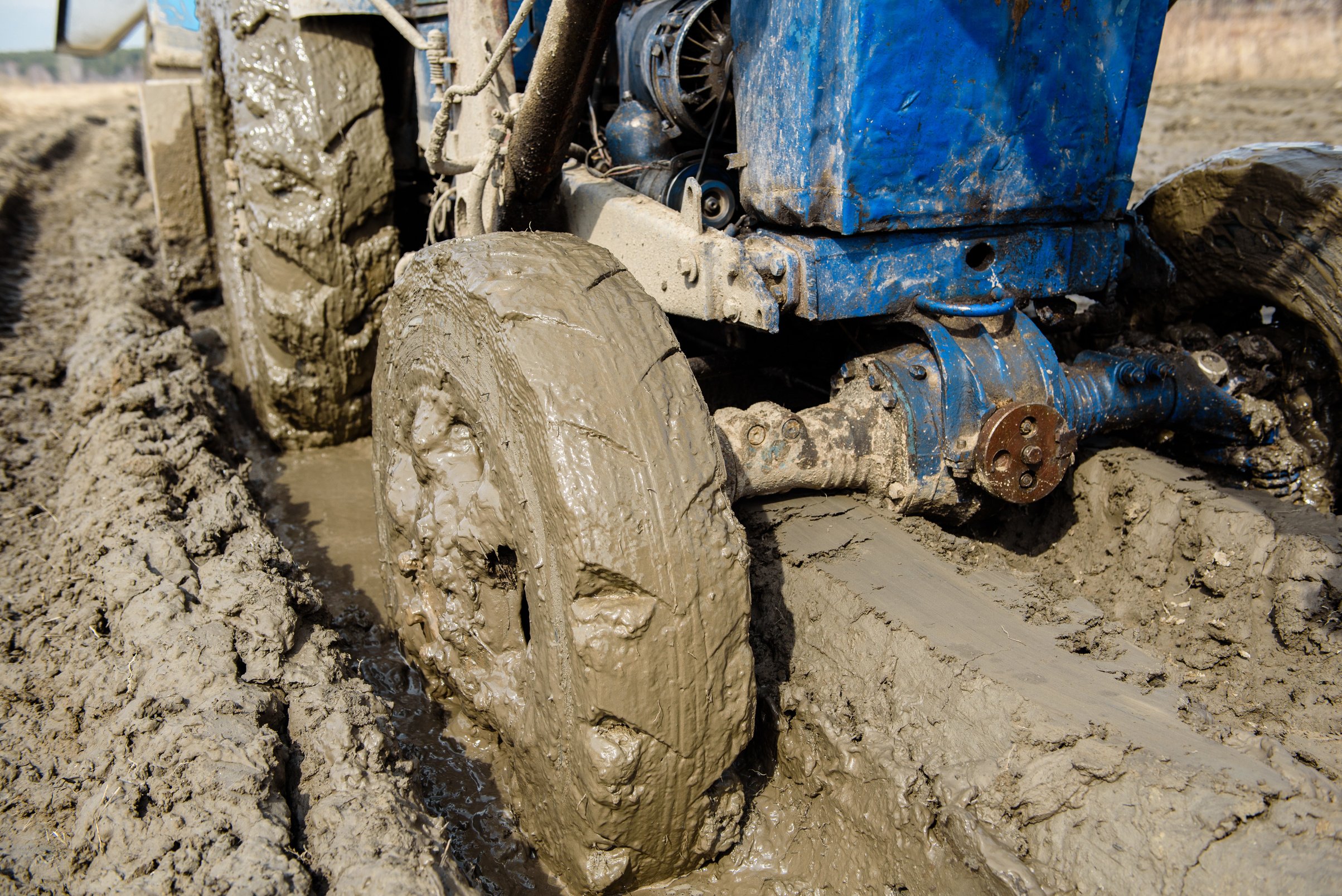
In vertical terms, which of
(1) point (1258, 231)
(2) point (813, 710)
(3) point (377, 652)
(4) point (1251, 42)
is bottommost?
(3) point (377, 652)

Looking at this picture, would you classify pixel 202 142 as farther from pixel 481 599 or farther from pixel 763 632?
pixel 763 632

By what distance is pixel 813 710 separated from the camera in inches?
79.1

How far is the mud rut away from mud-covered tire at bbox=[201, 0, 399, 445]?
0.72 meters

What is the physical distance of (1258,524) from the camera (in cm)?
231

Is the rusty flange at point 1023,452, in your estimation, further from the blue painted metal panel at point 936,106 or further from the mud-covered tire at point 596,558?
the mud-covered tire at point 596,558

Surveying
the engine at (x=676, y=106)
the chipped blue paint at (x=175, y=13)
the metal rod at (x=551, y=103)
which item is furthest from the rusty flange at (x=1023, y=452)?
the chipped blue paint at (x=175, y=13)

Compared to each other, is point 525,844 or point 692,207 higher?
point 692,207

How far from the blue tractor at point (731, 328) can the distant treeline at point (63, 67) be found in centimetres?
5169

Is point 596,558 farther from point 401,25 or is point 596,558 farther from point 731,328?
point 401,25

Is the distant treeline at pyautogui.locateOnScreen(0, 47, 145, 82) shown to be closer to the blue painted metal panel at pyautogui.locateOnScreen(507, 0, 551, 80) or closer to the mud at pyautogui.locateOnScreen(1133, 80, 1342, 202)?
the mud at pyautogui.locateOnScreen(1133, 80, 1342, 202)

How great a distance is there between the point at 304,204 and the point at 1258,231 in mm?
3137

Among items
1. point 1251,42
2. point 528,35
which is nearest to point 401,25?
point 528,35

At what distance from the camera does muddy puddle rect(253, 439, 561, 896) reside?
199cm

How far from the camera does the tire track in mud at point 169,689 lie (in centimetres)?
160
